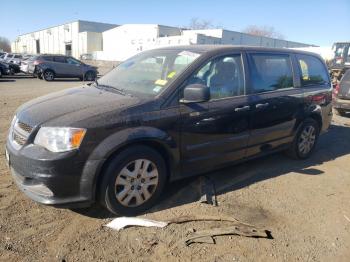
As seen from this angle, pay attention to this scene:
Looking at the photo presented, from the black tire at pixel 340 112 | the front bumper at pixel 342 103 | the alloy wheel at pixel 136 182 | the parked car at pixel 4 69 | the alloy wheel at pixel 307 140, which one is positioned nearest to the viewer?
the alloy wheel at pixel 136 182

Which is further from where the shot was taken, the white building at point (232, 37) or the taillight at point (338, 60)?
the white building at point (232, 37)

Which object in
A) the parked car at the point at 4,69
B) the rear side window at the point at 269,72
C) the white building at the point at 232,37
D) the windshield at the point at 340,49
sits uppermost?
the white building at the point at 232,37

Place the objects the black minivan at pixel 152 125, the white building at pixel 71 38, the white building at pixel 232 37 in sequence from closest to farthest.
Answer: the black minivan at pixel 152 125
the white building at pixel 232 37
the white building at pixel 71 38

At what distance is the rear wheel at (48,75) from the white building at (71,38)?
157 feet

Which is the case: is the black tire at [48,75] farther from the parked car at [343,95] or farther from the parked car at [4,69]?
the parked car at [343,95]

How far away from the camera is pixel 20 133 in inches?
139

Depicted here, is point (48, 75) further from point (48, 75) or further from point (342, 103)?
point (342, 103)

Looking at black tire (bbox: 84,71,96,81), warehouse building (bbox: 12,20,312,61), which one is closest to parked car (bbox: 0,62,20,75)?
black tire (bbox: 84,71,96,81)

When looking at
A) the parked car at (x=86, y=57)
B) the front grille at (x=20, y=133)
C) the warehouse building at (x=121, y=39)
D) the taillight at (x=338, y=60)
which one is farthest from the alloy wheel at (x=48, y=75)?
the parked car at (x=86, y=57)

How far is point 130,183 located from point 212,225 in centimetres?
96

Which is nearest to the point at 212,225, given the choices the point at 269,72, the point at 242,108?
the point at 242,108

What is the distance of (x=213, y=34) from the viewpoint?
178ft

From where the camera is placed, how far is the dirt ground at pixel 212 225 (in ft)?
10.3

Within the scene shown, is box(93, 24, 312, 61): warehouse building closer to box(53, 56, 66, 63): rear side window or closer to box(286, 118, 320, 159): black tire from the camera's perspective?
box(53, 56, 66, 63): rear side window
